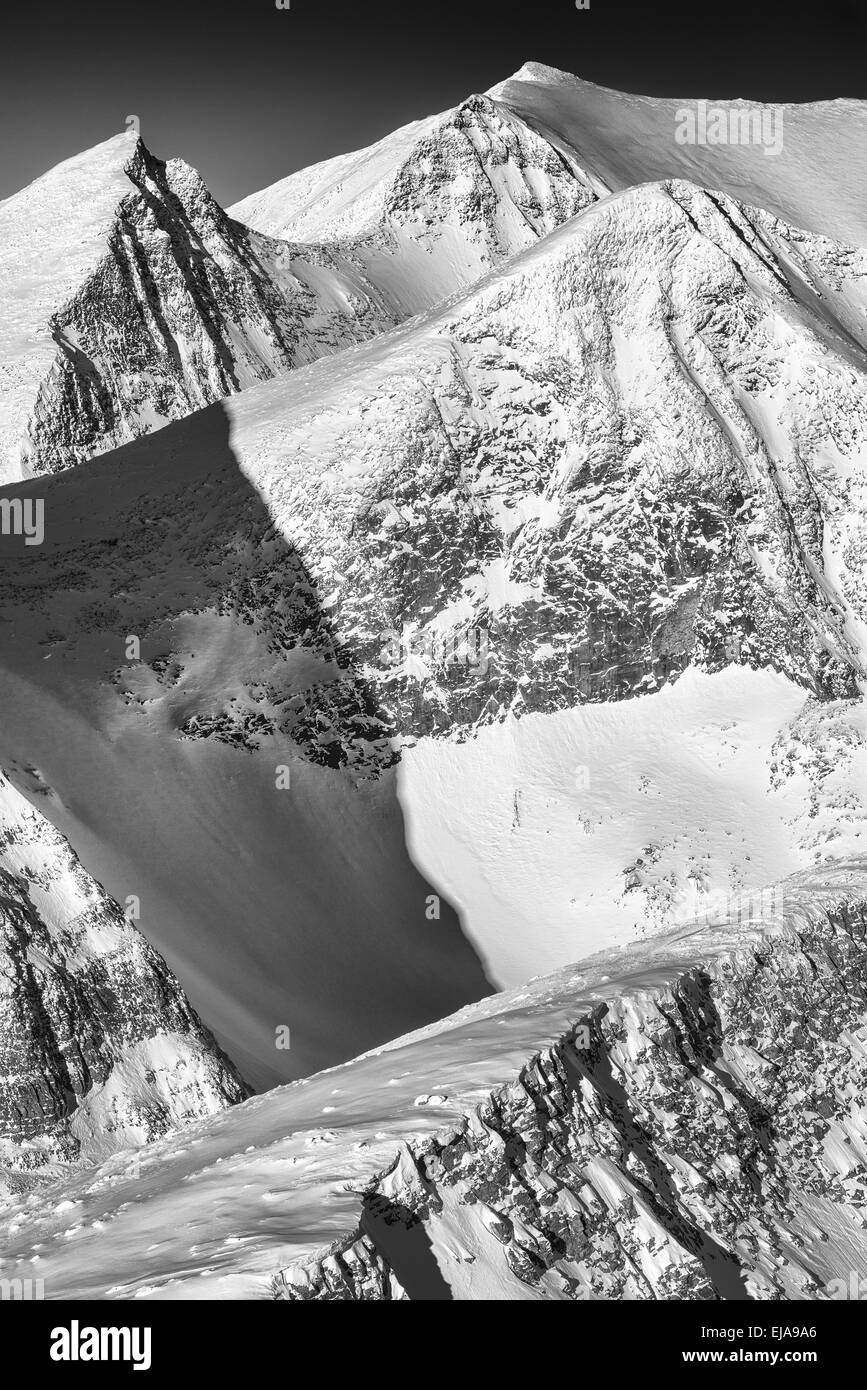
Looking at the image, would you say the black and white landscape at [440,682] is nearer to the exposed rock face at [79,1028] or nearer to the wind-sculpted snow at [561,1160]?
the exposed rock face at [79,1028]

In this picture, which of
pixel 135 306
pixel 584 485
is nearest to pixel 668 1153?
pixel 584 485

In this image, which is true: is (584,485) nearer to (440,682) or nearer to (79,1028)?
(440,682)

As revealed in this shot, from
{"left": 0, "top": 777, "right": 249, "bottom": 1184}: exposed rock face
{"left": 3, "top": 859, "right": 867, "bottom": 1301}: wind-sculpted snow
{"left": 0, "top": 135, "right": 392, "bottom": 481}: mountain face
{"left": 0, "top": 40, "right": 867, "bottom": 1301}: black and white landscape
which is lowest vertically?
{"left": 3, "top": 859, "right": 867, "bottom": 1301}: wind-sculpted snow

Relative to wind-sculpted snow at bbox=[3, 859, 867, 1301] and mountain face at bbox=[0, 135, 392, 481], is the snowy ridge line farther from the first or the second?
mountain face at bbox=[0, 135, 392, 481]

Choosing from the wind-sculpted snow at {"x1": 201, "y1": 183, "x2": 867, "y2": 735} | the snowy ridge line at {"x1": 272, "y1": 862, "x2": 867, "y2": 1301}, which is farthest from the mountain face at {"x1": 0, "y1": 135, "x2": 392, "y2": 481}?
the snowy ridge line at {"x1": 272, "y1": 862, "x2": 867, "y2": 1301}

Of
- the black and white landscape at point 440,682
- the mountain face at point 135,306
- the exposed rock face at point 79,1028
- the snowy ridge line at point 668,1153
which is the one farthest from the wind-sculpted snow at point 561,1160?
the mountain face at point 135,306

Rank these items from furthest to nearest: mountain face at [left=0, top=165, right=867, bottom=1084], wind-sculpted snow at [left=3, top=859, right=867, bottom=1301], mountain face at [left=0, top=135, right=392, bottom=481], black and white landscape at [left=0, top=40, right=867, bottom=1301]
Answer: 1. mountain face at [left=0, top=135, right=392, bottom=481]
2. mountain face at [left=0, top=165, right=867, bottom=1084]
3. black and white landscape at [left=0, top=40, right=867, bottom=1301]
4. wind-sculpted snow at [left=3, top=859, right=867, bottom=1301]

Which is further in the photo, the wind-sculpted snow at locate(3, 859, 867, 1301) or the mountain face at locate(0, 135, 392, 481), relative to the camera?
the mountain face at locate(0, 135, 392, 481)
